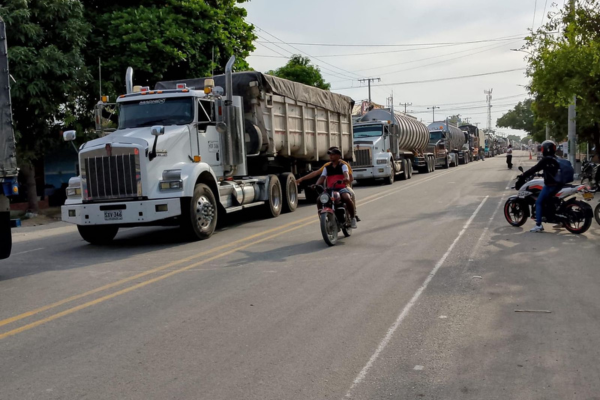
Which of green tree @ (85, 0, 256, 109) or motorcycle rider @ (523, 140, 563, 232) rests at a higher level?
green tree @ (85, 0, 256, 109)

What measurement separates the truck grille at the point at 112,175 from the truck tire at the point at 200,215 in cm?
99

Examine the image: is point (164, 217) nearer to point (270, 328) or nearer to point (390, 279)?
point (390, 279)

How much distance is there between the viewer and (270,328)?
604 centimetres

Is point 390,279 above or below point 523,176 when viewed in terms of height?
below

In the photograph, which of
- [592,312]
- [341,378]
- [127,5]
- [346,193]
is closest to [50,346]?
[341,378]

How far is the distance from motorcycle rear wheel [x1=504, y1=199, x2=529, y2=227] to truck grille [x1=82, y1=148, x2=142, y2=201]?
727cm

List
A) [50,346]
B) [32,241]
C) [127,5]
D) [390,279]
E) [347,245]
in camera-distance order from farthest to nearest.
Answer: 1. [127,5]
2. [32,241]
3. [347,245]
4. [390,279]
5. [50,346]

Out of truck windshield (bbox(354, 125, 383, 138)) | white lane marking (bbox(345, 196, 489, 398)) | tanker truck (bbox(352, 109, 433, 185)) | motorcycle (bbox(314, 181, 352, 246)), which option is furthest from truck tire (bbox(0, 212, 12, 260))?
truck windshield (bbox(354, 125, 383, 138))

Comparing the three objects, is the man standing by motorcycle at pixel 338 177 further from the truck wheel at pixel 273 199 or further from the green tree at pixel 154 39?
the green tree at pixel 154 39

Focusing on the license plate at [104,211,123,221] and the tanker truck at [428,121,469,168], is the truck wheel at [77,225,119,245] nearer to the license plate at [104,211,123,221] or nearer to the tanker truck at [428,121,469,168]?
the license plate at [104,211,123,221]

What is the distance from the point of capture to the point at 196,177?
40.2 ft

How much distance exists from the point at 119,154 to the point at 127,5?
52.4ft

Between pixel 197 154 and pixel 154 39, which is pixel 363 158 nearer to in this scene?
pixel 154 39

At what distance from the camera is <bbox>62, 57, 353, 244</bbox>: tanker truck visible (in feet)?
38.5
